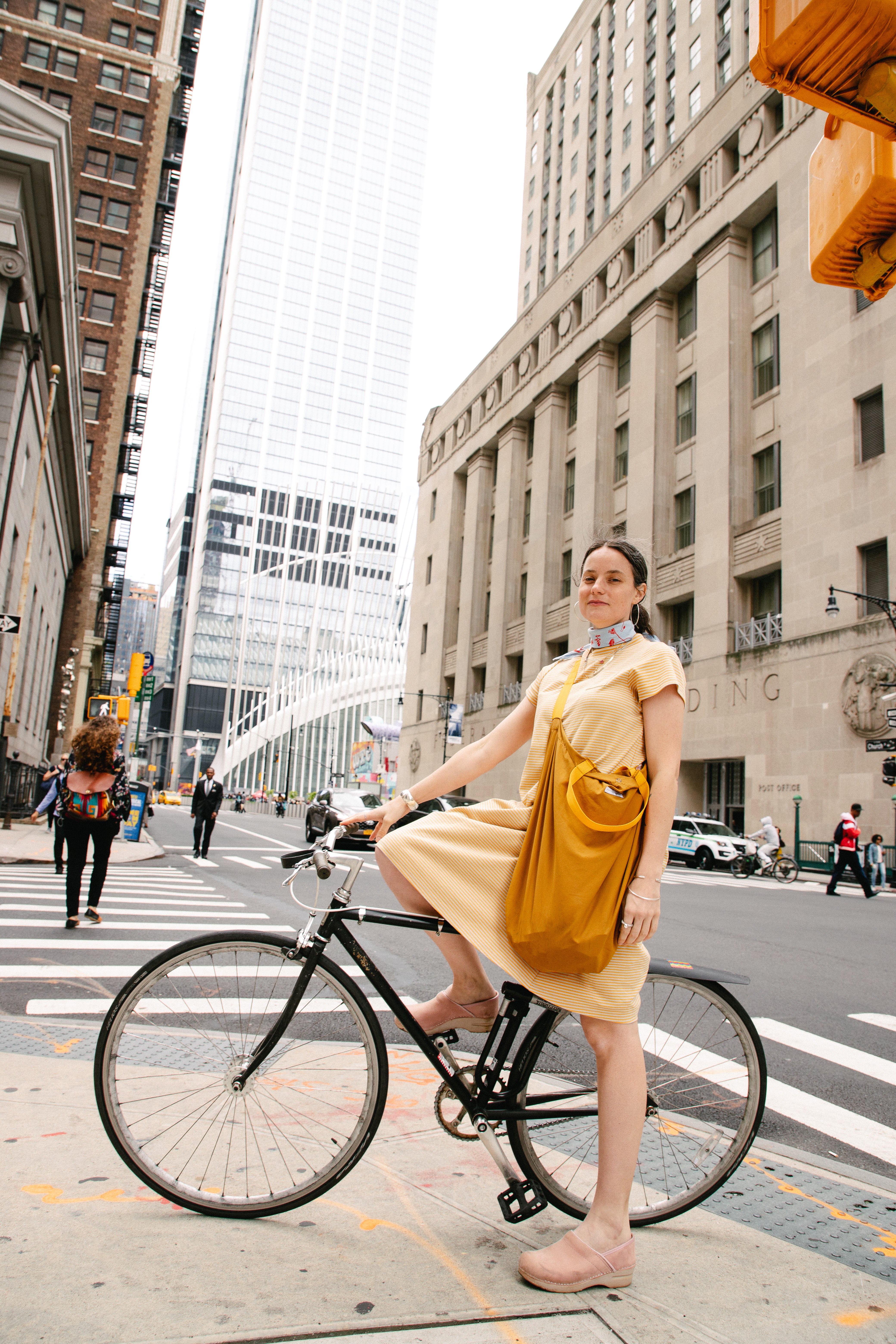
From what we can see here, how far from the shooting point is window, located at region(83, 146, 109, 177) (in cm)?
4619

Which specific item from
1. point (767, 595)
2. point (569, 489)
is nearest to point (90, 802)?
point (767, 595)

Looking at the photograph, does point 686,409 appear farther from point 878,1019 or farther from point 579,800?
point 579,800

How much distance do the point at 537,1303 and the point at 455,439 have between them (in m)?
61.2

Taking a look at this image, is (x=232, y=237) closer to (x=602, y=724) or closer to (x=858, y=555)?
(x=858, y=555)

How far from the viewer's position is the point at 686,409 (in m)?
37.8

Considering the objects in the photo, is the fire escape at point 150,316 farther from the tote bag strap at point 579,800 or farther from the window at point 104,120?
the tote bag strap at point 579,800

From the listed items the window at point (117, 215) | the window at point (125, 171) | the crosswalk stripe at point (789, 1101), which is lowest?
the crosswalk stripe at point (789, 1101)

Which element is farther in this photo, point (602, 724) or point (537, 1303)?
point (602, 724)

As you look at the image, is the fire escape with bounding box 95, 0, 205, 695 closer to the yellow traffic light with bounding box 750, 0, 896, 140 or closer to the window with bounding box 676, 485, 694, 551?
the window with bounding box 676, 485, 694, 551

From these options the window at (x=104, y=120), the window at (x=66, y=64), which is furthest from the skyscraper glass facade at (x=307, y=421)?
the window at (x=66, y=64)

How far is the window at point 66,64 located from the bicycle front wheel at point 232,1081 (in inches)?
2200

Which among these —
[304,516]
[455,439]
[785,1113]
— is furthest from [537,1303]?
[304,516]

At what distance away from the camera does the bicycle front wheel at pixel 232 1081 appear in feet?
8.52

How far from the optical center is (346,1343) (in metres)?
1.94
